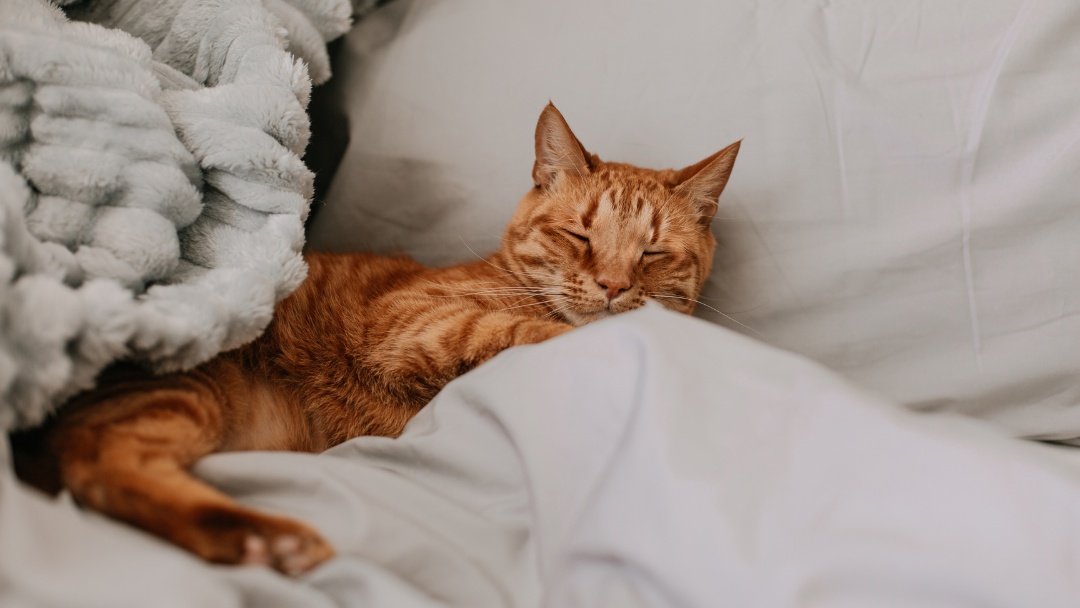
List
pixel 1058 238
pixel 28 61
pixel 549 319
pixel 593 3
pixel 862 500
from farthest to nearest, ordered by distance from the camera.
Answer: pixel 593 3
pixel 549 319
pixel 1058 238
pixel 28 61
pixel 862 500

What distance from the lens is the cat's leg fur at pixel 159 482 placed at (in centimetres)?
72

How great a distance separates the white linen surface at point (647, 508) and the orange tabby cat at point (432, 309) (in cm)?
23

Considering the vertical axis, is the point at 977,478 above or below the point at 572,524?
above

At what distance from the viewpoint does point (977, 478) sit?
0.73m

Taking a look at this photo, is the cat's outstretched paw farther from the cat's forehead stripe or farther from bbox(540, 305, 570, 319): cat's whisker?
the cat's forehead stripe

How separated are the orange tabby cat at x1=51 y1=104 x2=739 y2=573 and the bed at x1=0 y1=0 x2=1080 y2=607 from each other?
117 millimetres

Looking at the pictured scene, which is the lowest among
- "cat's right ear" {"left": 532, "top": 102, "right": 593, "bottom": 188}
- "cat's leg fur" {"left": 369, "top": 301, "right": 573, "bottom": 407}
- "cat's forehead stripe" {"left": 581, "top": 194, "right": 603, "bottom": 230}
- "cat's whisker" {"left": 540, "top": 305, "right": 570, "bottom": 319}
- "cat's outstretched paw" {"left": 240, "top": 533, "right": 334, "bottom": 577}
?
"cat's outstretched paw" {"left": 240, "top": 533, "right": 334, "bottom": 577}

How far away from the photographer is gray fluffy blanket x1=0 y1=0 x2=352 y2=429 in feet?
2.53

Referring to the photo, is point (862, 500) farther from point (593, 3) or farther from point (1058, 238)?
point (593, 3)

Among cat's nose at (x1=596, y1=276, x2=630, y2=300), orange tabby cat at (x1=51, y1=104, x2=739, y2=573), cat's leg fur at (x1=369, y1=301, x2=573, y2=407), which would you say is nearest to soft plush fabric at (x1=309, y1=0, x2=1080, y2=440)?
orange tabby cat at (x1=51, y1=104, x2=739, y2=573)

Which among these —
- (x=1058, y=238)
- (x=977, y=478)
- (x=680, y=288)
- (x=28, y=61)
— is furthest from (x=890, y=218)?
(x=28, y=61)

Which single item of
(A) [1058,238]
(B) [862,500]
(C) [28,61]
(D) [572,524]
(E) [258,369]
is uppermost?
(A) [1058,238]

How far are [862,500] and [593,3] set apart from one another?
1.21 meters

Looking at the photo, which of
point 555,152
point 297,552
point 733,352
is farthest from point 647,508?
point 555,152
